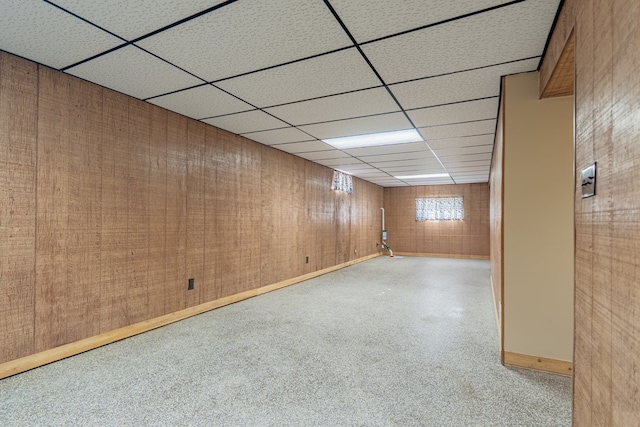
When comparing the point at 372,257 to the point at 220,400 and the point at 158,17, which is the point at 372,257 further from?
the point at 158,17

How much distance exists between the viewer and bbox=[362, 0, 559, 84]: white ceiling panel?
5.95 feet

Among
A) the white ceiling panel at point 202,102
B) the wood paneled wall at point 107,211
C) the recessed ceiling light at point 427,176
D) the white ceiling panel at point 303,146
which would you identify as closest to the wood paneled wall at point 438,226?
the recessed ceiling light at point 427,176

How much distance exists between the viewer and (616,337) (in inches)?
41.6

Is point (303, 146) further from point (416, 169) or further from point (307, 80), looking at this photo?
point (416, 169)

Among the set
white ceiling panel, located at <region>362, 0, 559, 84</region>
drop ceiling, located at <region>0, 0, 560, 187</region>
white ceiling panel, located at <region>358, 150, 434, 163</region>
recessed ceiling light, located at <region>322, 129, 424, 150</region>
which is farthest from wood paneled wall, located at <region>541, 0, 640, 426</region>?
white ceiling panel, located at <region>358, 150, 434, 163</region>

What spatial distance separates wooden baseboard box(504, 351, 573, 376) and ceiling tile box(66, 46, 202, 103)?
11.5 feet

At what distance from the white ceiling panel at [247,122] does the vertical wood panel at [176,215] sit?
429 mm

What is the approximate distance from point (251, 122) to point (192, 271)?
6.40 feet

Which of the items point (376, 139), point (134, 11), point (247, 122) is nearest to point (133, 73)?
point (134, 11)

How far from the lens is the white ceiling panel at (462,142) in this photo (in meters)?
4.46

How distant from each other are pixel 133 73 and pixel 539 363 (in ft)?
13.2

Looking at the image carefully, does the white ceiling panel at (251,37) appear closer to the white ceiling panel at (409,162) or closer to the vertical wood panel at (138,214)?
the vertical wood panel at (138,214)

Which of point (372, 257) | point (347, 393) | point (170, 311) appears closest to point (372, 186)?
point (372, 257)

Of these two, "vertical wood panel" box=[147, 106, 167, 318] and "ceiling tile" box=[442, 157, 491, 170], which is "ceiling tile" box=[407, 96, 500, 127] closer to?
"ceiling tile" box=[442, 157, 491, 170]
